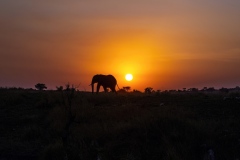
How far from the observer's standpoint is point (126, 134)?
45.4ft

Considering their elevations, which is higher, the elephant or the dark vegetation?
the elephant

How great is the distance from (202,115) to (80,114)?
5.53 meters

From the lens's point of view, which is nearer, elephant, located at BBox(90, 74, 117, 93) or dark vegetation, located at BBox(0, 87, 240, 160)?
dark vegetation, located at BBox(0, 87, 240, 160)

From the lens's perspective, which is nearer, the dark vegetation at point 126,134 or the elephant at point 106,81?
the dark vegetation at point 126,134

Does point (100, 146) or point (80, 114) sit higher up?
point (80, 114)

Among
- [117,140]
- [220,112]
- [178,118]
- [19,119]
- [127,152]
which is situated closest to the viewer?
[127,152]

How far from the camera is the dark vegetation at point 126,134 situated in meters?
12.6

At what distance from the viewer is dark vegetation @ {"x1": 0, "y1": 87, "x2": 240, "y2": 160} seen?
41.2ft

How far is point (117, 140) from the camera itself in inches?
535

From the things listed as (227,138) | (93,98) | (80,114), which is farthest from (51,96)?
(227,138)

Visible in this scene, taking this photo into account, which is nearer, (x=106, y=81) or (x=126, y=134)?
(x=126, y=134)

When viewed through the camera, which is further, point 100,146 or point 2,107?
point 2,107

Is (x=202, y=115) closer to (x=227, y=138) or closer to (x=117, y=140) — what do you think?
(x=227, y=138)

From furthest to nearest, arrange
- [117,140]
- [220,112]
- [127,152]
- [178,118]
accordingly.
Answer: [220,112] < [178,118] < [117,140] < [127,152]
